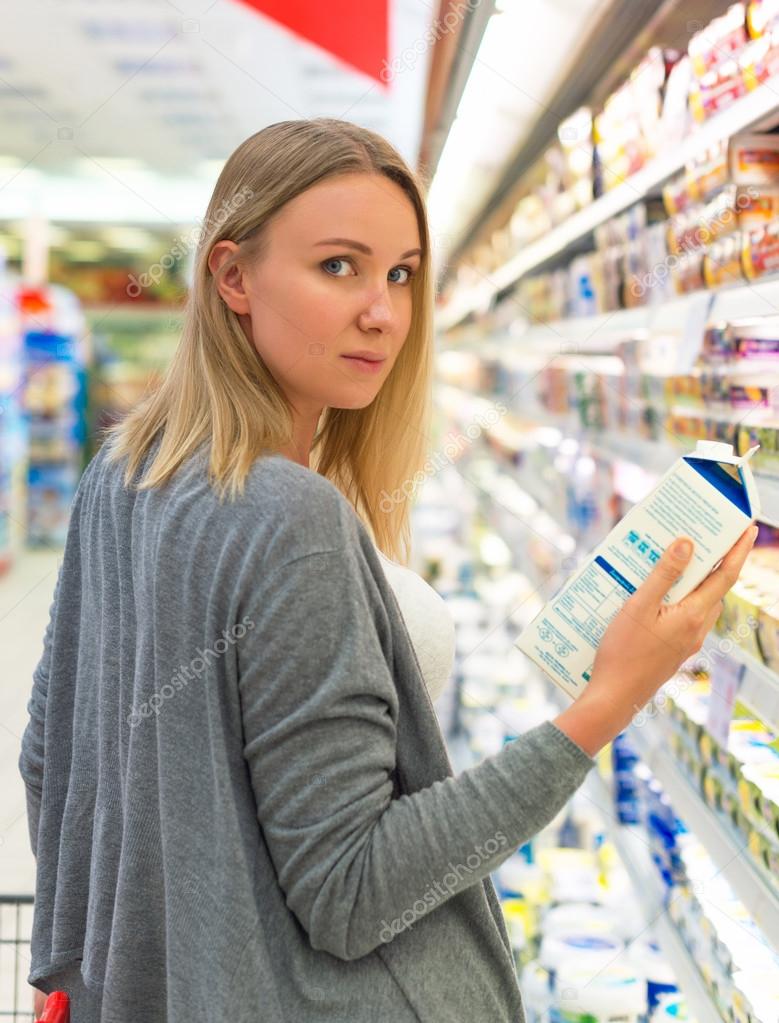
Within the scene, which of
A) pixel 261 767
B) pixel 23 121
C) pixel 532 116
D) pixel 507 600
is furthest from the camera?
pixel 23 121

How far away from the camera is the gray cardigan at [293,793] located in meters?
0.87

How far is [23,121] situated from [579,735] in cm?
1095

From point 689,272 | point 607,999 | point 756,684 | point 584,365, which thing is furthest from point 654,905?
point 584,365

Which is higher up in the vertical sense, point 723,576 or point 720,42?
point 720,42

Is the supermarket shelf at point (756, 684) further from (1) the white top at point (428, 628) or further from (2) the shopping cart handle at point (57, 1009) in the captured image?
(2) the shopping cart handle at point (57, 1009)

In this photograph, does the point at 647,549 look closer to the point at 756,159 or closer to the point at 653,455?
the point at 756,159

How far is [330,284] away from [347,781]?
0.47 metres

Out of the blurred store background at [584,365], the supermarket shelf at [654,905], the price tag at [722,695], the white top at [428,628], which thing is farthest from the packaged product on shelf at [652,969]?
the white top at [428,628]

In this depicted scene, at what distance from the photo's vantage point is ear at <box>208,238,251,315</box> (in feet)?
3.55

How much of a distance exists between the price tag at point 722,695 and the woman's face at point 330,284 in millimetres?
777

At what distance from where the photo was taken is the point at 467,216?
7.38 meters

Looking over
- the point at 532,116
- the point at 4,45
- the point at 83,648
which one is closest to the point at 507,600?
the point at 532,116

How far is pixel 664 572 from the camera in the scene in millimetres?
958

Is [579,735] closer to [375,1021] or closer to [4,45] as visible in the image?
[375,1021]
